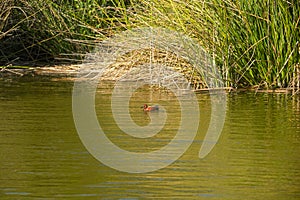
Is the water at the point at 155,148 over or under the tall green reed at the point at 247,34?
under

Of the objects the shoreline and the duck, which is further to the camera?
the shoreline

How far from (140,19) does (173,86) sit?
806 mm

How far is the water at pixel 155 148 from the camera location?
202 inches

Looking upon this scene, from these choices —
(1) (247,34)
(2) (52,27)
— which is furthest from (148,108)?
(2) (52,27)

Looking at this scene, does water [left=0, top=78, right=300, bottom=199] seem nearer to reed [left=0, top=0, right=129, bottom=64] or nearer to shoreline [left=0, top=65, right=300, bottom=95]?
shoreline [left=0, top=65, right=300, bottom=95]

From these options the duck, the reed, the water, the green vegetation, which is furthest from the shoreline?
the duck

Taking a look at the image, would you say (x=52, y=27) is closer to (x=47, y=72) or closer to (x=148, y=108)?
(x=47, y=72)

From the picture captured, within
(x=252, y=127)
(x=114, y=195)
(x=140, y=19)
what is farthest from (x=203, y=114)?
(x=114, y=195)

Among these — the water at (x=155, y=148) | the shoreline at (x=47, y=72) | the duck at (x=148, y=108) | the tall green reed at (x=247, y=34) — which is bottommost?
the water at (x=155, y=148)

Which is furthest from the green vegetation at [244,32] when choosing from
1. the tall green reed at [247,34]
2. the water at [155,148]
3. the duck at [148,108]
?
the duck at [148,108]

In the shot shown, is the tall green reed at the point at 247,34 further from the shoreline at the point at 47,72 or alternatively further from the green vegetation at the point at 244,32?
the shoreline at the point at 47,72

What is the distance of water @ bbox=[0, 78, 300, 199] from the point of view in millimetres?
5121

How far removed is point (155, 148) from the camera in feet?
21.1

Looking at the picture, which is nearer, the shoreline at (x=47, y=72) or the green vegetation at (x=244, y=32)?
the green vegetation at (x=244, y=32)
